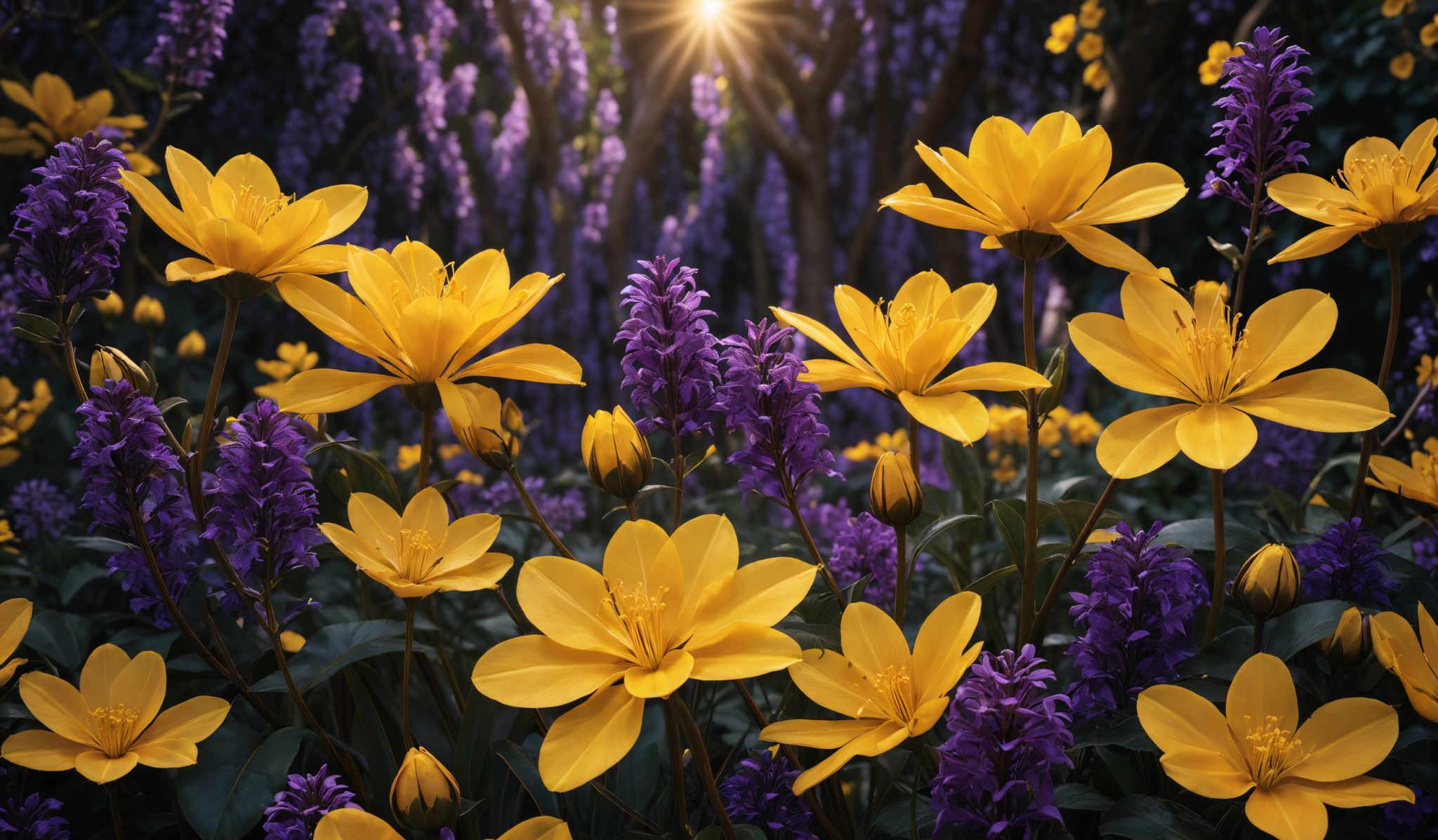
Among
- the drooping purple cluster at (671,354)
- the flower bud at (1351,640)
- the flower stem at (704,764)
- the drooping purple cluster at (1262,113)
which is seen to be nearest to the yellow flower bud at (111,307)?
the drooping purple cluster at (671,354)

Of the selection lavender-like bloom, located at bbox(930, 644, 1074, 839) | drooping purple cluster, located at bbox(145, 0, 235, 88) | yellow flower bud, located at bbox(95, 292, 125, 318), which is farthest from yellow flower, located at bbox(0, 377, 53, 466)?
lavender-like bloom, located at bbox(930, 644, 1074, 839)

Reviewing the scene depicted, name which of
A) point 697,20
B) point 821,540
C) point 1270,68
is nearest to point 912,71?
point 697,20

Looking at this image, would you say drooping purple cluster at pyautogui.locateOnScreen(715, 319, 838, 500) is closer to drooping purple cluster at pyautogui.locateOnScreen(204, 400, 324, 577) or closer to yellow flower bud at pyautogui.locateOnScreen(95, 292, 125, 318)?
drooping purple cluster at pyautogui.locateOnScreen(204, 400, 324, 577)

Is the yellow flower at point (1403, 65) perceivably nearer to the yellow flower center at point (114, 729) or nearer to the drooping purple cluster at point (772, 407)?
the drooping purple cluster at point (772, 407)

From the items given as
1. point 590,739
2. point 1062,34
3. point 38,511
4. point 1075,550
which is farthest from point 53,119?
point 1062,34

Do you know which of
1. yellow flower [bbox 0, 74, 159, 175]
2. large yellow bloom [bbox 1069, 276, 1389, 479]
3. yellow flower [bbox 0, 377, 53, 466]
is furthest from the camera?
yellow flower [bbox 0, 74, 159, 175]

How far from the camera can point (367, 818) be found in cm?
67

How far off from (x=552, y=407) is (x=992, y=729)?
3.86m

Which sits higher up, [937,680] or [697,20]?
[697,20]

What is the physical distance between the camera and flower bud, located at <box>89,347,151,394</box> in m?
0.89

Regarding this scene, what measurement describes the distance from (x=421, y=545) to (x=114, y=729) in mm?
334

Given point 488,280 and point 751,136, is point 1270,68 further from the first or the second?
point 751,136

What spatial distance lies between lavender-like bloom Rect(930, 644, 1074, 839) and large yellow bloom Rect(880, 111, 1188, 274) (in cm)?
36

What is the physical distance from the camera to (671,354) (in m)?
0.84
